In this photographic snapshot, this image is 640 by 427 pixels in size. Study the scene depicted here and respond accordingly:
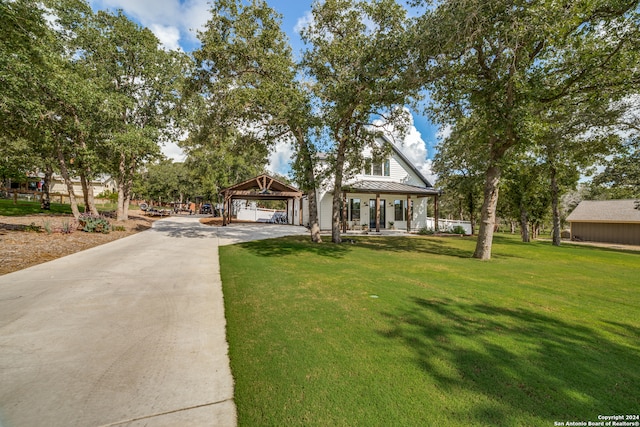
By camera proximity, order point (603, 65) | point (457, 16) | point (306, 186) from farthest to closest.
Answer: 1. point (306, 186)
2. point (603, 65)
3. point (457, 16)

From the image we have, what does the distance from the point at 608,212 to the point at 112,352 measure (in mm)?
45893

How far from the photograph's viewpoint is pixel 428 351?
3.04 m

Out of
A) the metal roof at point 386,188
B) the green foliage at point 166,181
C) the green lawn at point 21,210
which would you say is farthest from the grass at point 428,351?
the green foliage at point 166,181

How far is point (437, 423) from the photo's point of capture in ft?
6.45

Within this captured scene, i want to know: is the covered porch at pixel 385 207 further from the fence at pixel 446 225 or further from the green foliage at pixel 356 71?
the green foliage at pixel 356 71

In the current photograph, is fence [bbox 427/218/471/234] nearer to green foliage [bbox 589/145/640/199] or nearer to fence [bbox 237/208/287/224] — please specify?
green foliage [bbox 589/145/640/199]

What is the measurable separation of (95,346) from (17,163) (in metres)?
25.6

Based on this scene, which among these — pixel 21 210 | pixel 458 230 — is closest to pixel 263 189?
pixel 21 210

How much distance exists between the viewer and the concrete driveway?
2076 mm

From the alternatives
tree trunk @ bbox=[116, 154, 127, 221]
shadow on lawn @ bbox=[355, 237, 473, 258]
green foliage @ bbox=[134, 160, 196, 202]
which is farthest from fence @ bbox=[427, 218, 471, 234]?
green foliage @ bbox=[134, 160, 196, 202]

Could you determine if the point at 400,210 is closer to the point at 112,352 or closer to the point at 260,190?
the point at 260,190

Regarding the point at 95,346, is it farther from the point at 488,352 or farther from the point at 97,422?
the point at 488,352

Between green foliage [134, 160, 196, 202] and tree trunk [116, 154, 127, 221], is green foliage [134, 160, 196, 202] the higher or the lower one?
the higher one

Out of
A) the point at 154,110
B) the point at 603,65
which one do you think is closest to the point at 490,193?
the point at 603,65
